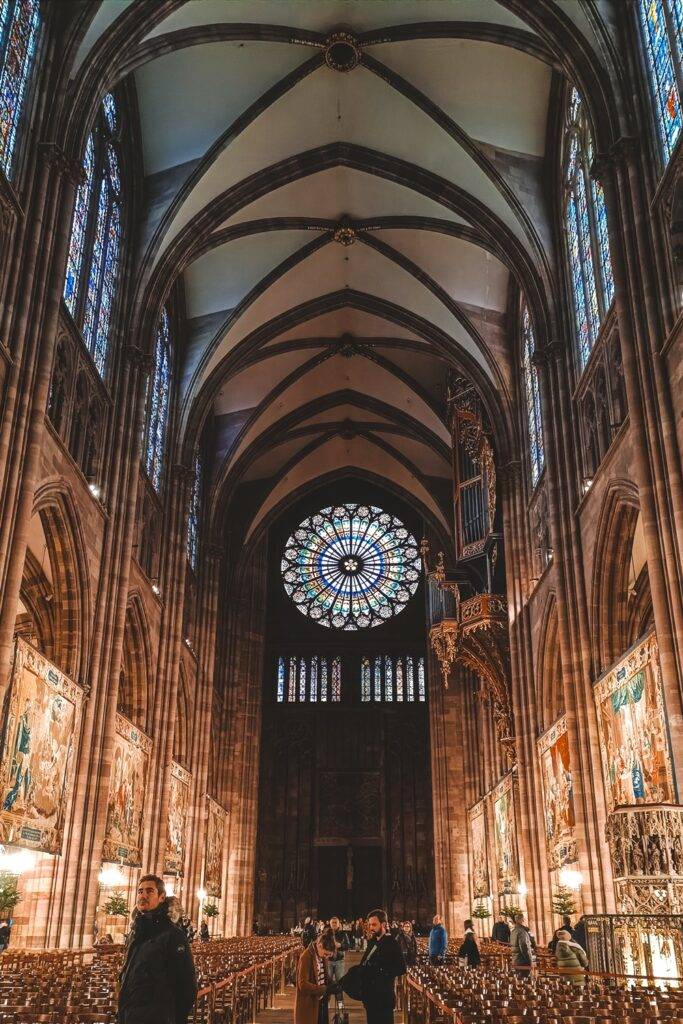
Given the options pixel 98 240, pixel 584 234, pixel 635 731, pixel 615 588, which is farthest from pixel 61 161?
pixel 635 731

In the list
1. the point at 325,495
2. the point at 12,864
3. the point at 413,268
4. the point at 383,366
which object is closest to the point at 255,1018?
the point at 12,864

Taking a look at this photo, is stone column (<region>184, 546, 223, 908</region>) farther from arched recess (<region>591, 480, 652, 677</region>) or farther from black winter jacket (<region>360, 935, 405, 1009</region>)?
black winter jacket (<region>360, 935, 405, 1009</region>)

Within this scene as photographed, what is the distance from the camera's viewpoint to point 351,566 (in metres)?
44.0

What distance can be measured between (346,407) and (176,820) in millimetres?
17728

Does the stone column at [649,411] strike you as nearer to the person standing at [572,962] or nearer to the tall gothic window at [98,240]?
the person standing at [572,962]

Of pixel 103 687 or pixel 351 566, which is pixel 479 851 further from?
pixel 103 687

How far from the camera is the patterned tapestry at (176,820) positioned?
2611 centimetres

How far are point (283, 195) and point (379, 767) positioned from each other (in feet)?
80.9

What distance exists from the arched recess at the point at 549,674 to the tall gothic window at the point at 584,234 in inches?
247

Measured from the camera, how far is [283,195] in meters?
26.1

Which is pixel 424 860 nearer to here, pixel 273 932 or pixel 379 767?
pixel 379 767

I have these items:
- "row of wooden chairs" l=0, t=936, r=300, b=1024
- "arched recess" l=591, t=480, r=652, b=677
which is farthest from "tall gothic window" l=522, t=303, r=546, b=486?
"row of wooden chairs" l=0, t=936, r=300, b=1024

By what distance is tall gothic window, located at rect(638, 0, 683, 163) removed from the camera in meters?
15.0

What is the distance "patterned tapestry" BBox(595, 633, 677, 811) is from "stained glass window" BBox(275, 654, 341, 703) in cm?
2474
